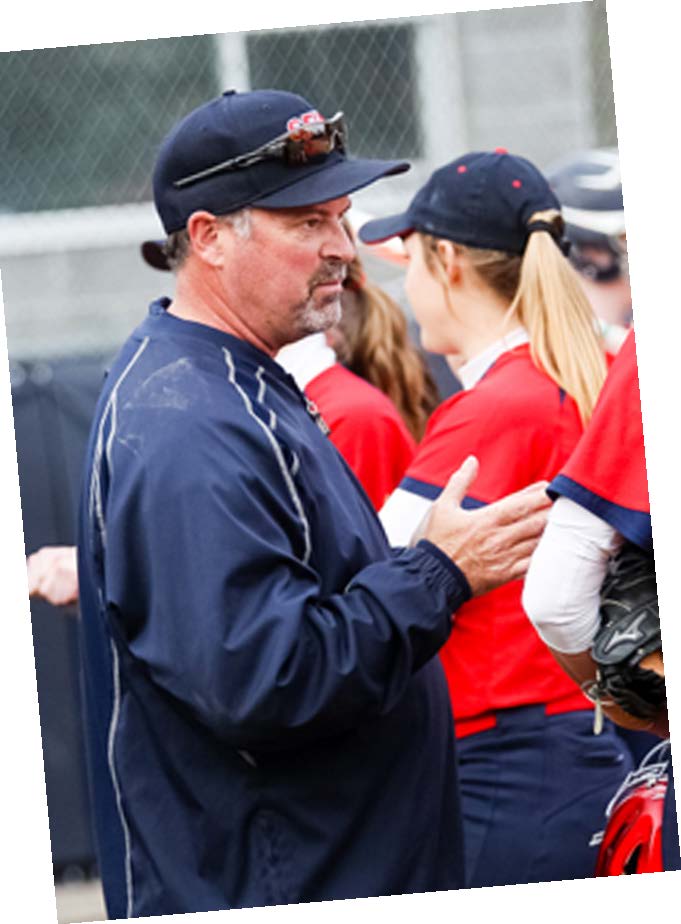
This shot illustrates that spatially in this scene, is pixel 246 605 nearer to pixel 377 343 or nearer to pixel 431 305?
pixel 431 305

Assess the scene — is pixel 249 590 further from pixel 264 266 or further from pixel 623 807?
pixel 623 807

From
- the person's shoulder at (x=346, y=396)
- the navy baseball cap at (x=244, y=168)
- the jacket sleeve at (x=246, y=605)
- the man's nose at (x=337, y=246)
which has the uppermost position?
the navy baseball cap at (x=244, y=168)

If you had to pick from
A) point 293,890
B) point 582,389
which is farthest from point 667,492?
point 293,890

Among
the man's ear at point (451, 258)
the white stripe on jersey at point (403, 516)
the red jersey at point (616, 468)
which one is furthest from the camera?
the man's ear at point (451, 258)

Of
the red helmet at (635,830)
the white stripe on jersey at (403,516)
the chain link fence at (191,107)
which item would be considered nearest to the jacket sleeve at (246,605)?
the white stripe on jersey at (403,516)

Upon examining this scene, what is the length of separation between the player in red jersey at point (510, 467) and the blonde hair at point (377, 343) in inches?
25.3

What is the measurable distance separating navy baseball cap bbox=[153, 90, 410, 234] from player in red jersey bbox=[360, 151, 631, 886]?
2.07 ft

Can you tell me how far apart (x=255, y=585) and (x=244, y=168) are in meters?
0.62

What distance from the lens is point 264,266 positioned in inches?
86.9

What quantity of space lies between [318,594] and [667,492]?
30.5 inches

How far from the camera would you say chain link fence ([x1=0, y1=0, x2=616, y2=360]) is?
4984mm

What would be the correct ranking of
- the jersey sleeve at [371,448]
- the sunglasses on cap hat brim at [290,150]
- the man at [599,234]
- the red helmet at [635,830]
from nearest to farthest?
the sunglasses on cap hat brim at [290,150] < the red helmet at [635,830] < the jersey sleeve at [371,448] < the man at [599,234]

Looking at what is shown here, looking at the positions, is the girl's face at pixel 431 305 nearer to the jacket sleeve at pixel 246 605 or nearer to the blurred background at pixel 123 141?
the jacket sleeve at pixel 246 605

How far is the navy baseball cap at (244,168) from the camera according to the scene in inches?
85.4
